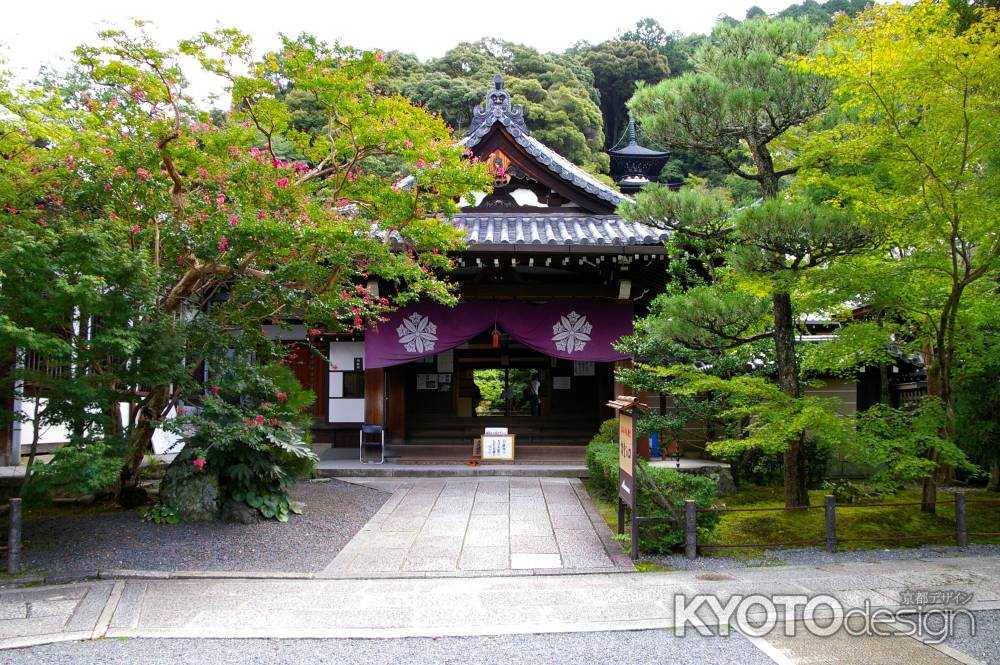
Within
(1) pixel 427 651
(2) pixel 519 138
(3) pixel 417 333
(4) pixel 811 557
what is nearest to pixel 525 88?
(2) pixel 519 138

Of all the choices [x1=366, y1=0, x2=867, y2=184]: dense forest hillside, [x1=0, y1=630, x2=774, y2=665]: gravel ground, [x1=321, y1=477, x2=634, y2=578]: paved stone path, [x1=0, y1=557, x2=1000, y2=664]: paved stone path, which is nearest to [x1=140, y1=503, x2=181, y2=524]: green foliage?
[x1=0, y1=557, x2=1000, y2=664]: paved stone path

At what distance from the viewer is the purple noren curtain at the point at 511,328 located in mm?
12695

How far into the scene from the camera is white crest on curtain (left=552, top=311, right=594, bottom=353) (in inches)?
501

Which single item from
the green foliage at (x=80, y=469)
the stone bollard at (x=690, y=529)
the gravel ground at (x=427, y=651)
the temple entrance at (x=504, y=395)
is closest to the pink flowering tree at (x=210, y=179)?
the green foliage at (x=80, y=469)

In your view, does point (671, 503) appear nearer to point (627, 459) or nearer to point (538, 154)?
point (627, 459)

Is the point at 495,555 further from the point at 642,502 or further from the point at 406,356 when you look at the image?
the point at 406,356

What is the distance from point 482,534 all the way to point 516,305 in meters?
5.36

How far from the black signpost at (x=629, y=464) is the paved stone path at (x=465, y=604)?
0.65 meters

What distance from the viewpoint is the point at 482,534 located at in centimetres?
832

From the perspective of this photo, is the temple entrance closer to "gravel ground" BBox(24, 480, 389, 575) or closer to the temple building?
the temple building

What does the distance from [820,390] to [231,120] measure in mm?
11857

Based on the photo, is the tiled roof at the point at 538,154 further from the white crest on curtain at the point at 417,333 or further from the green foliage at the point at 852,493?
the green foliage at the point at 852,493

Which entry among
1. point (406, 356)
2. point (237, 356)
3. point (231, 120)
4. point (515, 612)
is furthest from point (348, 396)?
point (515, 612)
